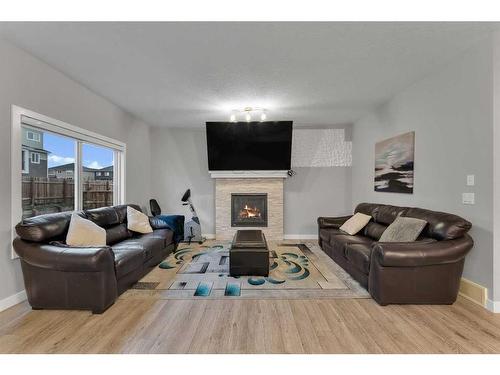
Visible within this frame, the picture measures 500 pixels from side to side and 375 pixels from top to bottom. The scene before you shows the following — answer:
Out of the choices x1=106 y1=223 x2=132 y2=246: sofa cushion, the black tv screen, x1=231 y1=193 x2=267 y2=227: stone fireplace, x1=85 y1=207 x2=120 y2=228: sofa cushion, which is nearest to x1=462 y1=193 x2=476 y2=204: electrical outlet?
the black tv screen

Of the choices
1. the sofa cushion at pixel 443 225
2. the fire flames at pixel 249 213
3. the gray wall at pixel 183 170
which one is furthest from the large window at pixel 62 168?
the sofa cushion at pixel 443 225

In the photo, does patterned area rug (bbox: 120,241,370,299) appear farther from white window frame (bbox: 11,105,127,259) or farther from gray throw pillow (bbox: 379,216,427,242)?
white window frame (bbox: 11,105,127,259)

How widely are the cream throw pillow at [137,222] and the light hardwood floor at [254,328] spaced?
1.65 metres

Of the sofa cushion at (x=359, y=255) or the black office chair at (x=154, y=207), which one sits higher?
the black office chair at (x=154, y=207)

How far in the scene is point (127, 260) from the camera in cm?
282

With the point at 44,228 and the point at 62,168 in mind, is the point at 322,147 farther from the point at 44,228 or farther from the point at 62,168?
the point at 44,228

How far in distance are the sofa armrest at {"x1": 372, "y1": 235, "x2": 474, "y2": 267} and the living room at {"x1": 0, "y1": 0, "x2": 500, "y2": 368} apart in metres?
0.02

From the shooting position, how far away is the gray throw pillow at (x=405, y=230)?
9.60 feet

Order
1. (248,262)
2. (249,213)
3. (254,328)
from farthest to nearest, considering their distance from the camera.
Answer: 1. (249,213)
2. (248,262)
3. (254,328)

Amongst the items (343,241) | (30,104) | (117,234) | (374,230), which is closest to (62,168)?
(30,104)

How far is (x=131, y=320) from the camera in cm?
231

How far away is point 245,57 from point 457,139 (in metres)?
2.70

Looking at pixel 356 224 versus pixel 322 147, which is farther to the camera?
pixel 322 147

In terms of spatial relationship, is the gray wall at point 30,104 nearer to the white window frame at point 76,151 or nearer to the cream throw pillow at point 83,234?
the white window frame at point 76,151
